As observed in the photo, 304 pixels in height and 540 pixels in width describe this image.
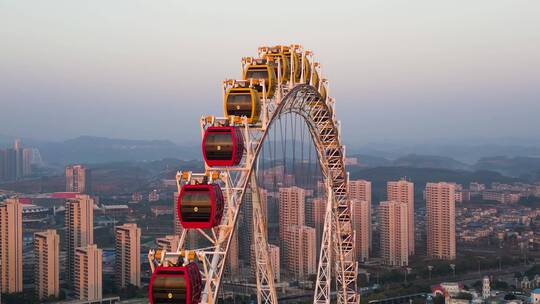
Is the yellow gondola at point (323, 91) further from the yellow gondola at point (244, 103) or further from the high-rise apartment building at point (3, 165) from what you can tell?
the high-rise apartment building at point (3, 165)

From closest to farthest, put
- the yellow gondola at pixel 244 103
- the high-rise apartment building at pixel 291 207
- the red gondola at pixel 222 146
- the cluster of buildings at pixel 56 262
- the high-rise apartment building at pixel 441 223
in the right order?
the red gondola at pixel 222 146
the yellow gondola at pixel 244 103
the cluster of buildings at pixel 56 262
the high-rise apartment building at pixel 291 207
the high-rise apartment building at pixel 441 223

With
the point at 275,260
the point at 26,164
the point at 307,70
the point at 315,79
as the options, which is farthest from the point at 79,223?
the point at 26,164

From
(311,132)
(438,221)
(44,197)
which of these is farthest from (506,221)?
(311,132)

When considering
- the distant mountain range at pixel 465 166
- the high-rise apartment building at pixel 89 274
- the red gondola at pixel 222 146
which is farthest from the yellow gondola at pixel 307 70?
the distant mountain range at pixel 465 166

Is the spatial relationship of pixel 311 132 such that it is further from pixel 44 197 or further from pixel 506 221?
pixel 44 197

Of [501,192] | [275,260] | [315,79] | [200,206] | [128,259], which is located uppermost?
[315,79]

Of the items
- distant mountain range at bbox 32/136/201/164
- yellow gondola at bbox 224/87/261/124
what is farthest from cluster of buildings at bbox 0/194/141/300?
distant mountain range at bbox 32/136/201/164

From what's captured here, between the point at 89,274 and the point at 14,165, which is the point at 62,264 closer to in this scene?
the point at 89,274
